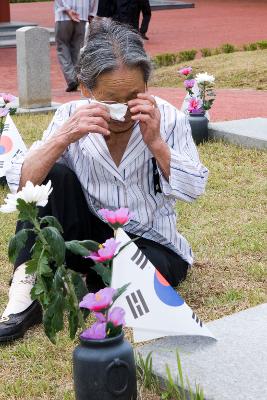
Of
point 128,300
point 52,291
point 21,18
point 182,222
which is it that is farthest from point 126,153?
point 21,18

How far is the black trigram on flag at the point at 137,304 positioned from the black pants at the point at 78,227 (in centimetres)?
63

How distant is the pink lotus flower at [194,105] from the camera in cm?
688

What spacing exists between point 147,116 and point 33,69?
21.5 ft

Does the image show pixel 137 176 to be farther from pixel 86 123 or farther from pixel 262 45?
pixel 262 45

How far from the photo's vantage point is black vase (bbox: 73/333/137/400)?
2.35 m

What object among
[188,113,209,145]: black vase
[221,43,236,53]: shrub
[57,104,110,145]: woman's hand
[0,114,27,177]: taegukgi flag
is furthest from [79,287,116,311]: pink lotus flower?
[221,43,236,53]: shrub

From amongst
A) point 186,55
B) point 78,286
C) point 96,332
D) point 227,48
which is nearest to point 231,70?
point 186,55

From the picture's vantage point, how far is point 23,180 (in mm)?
3271

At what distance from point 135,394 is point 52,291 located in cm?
36

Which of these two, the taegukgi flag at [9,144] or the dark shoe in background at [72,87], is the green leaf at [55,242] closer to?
the taegukgi flag at [9,144]

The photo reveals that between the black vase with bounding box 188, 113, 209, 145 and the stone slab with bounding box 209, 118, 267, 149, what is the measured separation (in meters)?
0.11

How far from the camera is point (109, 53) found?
3057mm

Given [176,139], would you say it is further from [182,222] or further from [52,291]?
[182,222]

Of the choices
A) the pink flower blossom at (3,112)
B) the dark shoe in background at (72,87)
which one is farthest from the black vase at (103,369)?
the dark shoe in background at (72,87)
